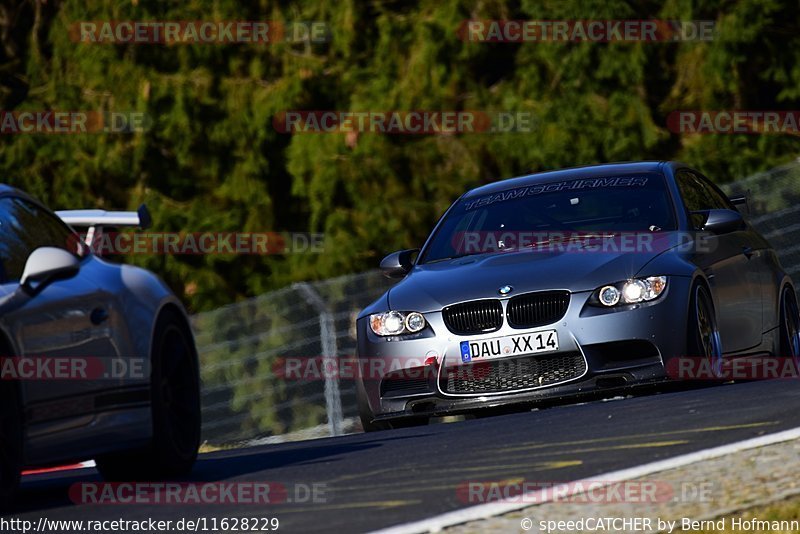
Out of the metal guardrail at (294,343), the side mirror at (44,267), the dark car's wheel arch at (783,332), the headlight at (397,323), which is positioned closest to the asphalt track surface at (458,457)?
the headlight at (397,323)

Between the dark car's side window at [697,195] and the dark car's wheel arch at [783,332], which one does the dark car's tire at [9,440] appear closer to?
the dark car's side window at [697,195]

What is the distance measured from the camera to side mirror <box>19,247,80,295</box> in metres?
7.71

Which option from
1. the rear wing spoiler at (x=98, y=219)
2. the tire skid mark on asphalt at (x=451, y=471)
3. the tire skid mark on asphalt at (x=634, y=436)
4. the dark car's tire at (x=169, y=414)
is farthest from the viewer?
the rear wing spoiler at (x=98, y=219)

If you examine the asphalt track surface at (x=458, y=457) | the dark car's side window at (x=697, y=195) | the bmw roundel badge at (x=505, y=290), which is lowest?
the asphalt track surface at (x=458, y=457)

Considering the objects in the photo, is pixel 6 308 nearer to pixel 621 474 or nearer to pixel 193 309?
pixel 621 474

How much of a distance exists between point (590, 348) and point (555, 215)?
1.69 m

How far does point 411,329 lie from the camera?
11242mm

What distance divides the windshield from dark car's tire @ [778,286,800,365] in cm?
147

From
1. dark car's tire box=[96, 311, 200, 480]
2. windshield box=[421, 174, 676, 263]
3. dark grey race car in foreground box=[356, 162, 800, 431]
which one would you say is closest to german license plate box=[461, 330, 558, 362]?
dark grey race car in foreground box=[356, 162, 800, 431]

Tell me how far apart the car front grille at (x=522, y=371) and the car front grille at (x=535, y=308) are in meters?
0.21

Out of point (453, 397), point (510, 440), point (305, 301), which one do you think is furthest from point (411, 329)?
point (305, 301)

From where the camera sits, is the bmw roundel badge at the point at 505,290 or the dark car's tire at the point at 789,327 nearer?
the bmw roundel badge at the point at 505,290

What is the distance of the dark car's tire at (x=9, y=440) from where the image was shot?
7.23 meters

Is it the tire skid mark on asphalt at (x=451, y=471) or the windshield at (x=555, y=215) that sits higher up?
the windshield at (x=555, y=215)
